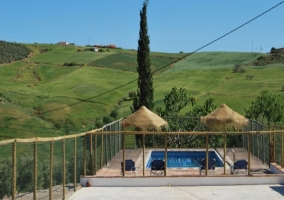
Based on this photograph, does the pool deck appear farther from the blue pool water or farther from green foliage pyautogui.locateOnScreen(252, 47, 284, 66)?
green foliage pyautogui.locateOnScreen(252, 47, 284, 66)

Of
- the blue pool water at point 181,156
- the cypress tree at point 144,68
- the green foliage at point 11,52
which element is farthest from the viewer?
the green foliage at point 11,52

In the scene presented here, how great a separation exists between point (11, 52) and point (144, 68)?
69.7 metres

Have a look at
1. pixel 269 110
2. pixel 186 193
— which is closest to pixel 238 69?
pixel 269 110

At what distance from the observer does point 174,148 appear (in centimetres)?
2436

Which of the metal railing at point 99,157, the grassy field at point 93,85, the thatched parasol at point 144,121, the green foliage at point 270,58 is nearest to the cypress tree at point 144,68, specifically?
the metal railing at point 99,157

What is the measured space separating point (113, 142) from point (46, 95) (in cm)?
4596

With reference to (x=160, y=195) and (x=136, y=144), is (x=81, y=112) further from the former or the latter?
(x=160, y=195)

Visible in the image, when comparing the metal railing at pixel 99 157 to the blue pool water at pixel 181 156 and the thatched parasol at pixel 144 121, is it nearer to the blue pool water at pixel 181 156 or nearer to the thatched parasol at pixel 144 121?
the blue pool water at pixel 181 156

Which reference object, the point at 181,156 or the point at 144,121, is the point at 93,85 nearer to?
the point at 181,156

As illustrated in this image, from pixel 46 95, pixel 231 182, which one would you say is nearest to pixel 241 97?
pixel 46 95

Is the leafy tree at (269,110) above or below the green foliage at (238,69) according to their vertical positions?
below

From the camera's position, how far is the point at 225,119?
2122 centimetres

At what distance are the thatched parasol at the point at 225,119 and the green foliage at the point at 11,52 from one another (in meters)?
74.3

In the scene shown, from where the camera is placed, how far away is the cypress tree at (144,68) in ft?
101
